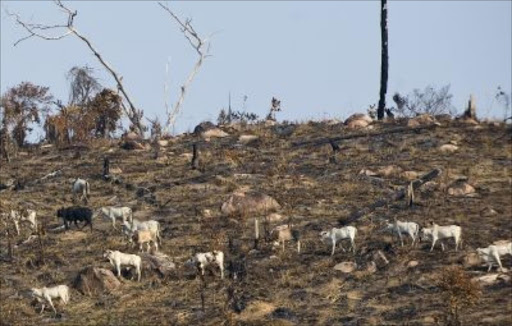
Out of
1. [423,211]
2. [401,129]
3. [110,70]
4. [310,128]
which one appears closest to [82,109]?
[110,70]

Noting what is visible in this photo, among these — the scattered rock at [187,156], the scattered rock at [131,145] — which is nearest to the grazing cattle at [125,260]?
the scattered rock at [187,156]

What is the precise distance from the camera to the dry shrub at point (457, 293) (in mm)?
27562

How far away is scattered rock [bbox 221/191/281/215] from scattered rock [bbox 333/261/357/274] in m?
6.29

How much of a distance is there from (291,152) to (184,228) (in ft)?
36.9

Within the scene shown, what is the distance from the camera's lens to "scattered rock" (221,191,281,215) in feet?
127

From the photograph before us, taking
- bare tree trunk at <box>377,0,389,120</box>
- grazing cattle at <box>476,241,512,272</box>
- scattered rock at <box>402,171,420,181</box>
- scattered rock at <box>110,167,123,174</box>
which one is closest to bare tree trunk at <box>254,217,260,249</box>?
grazing cattle at <box>476,241,512,272</box>

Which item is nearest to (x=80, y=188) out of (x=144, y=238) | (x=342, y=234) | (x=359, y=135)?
(x=144, y=238)

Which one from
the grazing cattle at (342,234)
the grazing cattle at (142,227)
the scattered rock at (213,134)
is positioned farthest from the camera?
the scattered rock at (213,134)

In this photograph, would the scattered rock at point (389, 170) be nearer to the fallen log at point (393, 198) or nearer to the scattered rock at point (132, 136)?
the fallen log at point (393, 198)

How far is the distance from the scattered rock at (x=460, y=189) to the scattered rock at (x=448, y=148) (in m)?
5.75

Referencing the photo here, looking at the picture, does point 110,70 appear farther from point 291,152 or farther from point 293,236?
point 293,236

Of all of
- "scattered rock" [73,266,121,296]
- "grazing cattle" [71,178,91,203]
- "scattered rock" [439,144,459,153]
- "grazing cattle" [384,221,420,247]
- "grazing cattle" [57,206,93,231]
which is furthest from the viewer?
"scattered rock" [439,144,459,153]

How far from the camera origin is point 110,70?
5794 centimetres

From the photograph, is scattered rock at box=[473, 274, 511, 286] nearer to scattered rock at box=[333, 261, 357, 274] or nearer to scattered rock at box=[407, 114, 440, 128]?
scattered rock at box=[333, 261, 357, 274]
